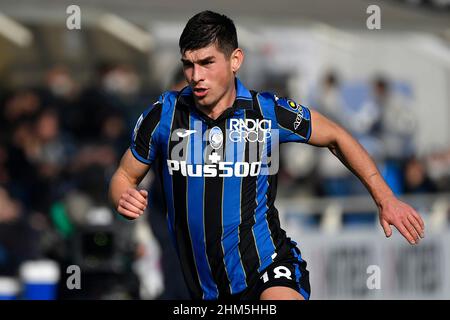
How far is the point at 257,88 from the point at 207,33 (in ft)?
33.1

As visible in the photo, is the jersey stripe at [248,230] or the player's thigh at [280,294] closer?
the player's thigh at [280,294]

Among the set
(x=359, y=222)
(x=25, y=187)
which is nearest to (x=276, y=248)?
(x=25, y=187)

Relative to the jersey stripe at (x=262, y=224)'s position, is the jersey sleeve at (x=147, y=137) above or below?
above

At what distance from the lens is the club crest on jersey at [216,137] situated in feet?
19.7

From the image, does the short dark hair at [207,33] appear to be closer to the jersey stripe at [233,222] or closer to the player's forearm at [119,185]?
the jersey stripe at [233,222]

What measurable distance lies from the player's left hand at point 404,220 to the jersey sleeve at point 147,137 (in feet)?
4.40

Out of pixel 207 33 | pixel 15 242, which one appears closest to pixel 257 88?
pixel 15 242

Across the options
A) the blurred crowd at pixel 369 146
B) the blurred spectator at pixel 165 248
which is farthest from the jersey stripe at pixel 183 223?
the blurred crowd at pixel 369 146

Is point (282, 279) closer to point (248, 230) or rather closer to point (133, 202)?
point (248, 230)

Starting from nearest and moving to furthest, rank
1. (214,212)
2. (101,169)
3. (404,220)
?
(404,220)
(214,212)
(101,169)

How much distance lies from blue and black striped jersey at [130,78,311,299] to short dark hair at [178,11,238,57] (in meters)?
0.37

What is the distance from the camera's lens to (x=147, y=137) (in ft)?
19.7

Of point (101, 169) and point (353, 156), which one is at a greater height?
point (353, 156)

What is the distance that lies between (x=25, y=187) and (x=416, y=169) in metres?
5.96
